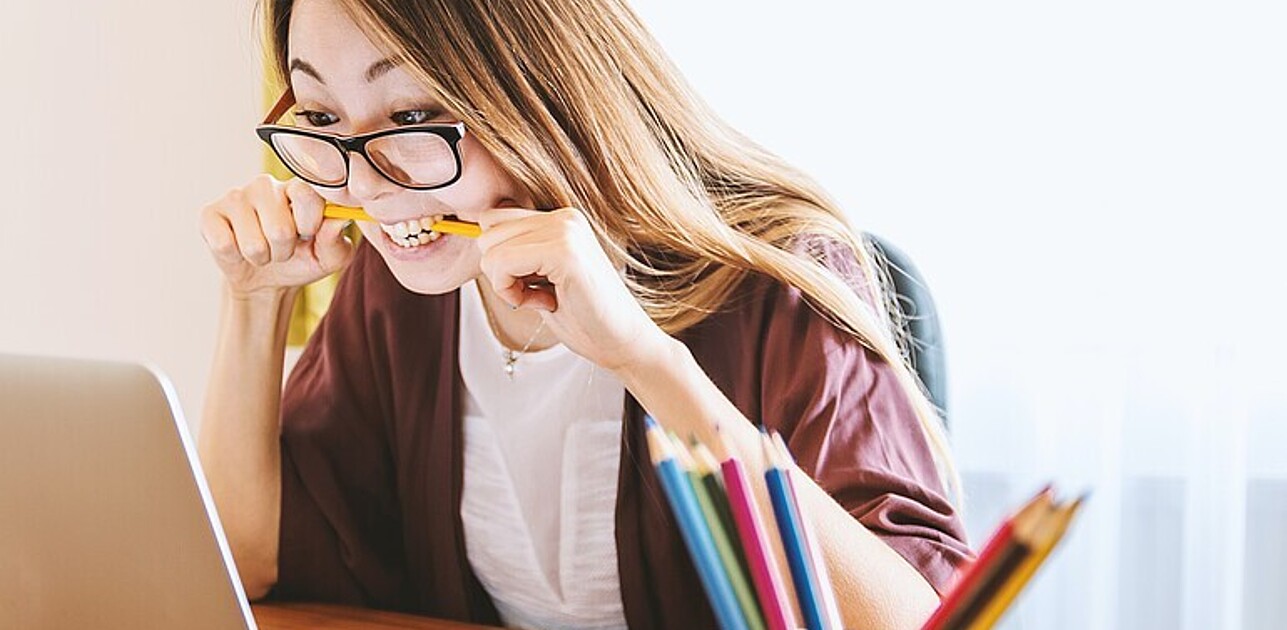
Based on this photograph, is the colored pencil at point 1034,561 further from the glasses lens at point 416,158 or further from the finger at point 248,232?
the finger at point 248,232

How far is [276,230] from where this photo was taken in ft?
4.24

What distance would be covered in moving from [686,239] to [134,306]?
1.73m

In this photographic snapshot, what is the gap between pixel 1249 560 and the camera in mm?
1854

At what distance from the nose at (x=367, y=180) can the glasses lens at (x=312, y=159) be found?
21 millimetres

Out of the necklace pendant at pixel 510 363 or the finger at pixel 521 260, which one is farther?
the necklace pendant at pixel 510 363

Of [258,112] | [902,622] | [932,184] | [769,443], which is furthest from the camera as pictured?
[258,112]

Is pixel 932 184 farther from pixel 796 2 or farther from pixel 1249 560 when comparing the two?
pixel 1249 560

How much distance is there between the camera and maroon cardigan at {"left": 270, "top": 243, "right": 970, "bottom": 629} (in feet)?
3.80

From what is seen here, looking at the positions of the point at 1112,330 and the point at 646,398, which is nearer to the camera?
the point at 646,398

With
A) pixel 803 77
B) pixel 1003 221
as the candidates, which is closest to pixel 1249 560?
pixel 1003 221

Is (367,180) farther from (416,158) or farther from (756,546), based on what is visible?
(756,546)

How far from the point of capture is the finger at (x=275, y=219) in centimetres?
129

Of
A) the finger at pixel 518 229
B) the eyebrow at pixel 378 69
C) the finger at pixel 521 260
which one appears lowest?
the finger at pixel 521 260

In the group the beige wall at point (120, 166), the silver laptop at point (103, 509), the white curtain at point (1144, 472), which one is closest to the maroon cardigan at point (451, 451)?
the silver laptop at point (103, 509)
